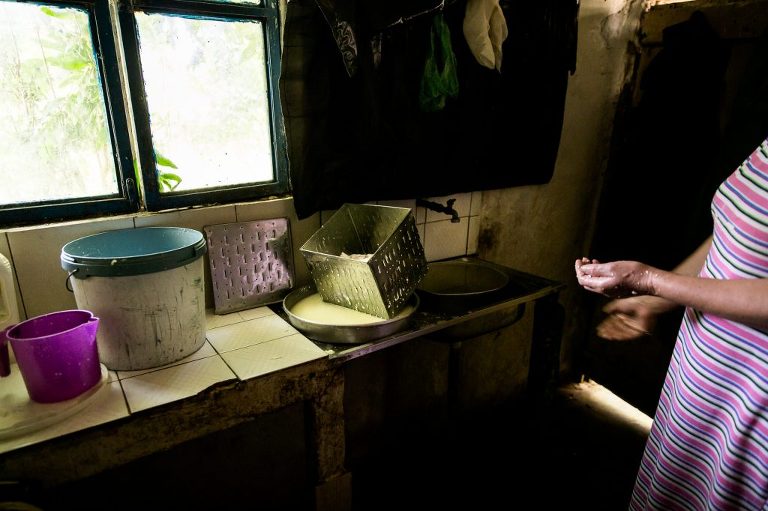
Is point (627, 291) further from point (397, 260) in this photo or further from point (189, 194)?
point (189, 194)

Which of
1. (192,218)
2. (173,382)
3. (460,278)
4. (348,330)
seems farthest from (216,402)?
(460,278)

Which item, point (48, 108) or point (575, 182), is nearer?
point (48, 108)

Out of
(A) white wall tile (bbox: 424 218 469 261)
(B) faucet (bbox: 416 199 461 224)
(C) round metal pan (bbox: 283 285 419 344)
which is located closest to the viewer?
(C) round metal pan (bbox: 283 285 419 344)

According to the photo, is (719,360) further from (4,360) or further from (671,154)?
(4,360)

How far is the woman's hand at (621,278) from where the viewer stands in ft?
4.22

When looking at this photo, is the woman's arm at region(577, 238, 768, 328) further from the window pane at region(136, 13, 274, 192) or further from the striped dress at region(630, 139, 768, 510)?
the window pane at region(136, 13, 274, 192)

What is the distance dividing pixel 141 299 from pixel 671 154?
103 inches

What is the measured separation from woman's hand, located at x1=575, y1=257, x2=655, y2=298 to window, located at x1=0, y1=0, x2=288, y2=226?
129 centimetres

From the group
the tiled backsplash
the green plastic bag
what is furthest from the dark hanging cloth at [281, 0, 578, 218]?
the tiled backsplash

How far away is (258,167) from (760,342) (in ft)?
5.84

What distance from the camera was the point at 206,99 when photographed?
1.78 meters

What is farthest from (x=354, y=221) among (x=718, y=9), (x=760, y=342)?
(x=718, y=9)

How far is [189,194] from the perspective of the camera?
1.75m

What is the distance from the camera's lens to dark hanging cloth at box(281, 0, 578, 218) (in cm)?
170
